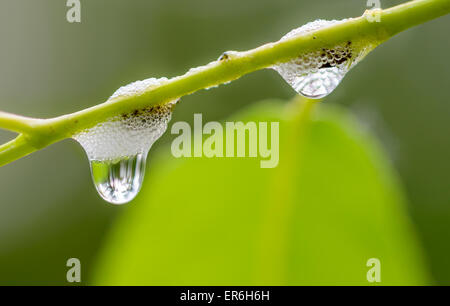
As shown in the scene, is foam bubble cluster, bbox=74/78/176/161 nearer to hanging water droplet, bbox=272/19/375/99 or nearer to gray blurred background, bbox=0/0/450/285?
hanging water droplet, bbox=272/19/375/99

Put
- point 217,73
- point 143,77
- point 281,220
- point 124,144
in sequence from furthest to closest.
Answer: point 143,77, point 281,220, point 124,144, point 217,73

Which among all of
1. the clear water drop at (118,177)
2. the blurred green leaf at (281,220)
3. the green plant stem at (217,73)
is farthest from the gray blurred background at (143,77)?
the green plant stem at (217,73)

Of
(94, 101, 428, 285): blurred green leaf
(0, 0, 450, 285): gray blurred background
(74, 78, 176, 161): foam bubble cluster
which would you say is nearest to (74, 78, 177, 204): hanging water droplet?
(74, 78, 176, 161): foam bubble cluster

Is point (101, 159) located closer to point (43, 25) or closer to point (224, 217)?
point (224, 217)

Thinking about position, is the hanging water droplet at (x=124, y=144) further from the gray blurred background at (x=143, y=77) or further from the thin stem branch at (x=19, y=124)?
the gray blurred background at (x=143, y=77)

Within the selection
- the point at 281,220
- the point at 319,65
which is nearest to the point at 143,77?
the point at 281,220

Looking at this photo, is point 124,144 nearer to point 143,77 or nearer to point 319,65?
point 319,65
